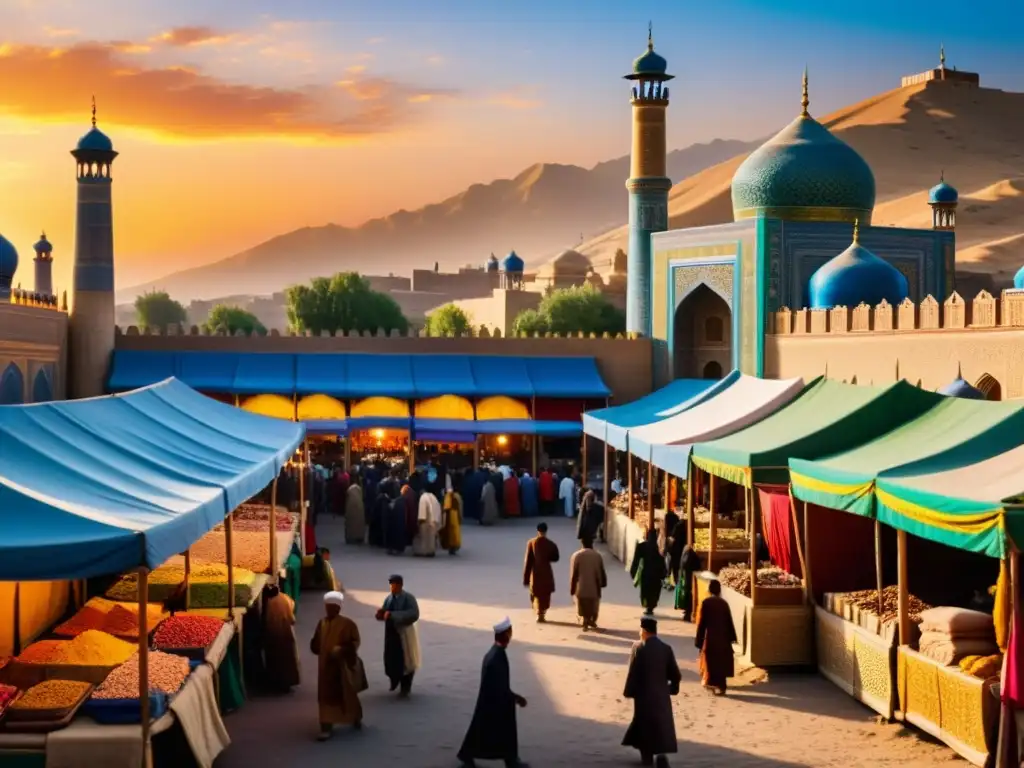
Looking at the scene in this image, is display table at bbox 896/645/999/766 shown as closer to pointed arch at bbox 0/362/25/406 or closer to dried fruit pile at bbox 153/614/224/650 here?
dried fruit pile at bbox 153/614/224/650

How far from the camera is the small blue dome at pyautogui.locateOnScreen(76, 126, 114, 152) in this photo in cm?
2859

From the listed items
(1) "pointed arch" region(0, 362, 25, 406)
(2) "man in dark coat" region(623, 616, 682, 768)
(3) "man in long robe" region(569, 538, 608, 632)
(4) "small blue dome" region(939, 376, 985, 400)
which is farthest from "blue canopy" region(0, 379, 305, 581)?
(1) "pointed arch" region(0, 362, 25, 406)

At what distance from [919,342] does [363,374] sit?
1279cm

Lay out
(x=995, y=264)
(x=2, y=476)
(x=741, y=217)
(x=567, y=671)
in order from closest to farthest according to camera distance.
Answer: (x=2, y=476) → (x=567, y=671) → (x=741, y=217) → (x=995, y=264)

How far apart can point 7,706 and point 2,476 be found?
126 centimetres

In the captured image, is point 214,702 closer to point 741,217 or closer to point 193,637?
point 193,637

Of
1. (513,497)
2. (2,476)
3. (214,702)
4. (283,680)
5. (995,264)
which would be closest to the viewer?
(2,476)

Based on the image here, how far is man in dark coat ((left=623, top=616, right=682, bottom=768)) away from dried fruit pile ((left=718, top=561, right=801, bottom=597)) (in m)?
3.25

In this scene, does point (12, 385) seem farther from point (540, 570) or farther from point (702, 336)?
point (702, 336)

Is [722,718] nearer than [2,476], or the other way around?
[2,476]

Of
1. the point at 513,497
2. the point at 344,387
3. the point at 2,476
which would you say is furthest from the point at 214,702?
the point at 344,387

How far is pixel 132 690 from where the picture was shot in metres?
7.75

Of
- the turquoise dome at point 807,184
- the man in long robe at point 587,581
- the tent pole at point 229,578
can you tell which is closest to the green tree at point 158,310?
the turquoise dome at point 807,184

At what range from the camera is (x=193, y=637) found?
9430mm
